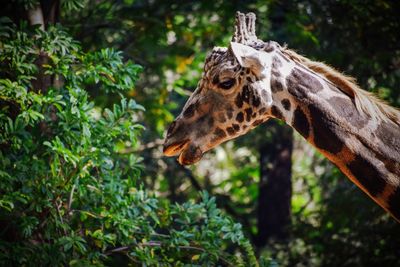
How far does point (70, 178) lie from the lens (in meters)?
4.89

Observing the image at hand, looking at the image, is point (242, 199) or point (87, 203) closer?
point (87, 203)

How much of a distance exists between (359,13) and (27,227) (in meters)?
4.42

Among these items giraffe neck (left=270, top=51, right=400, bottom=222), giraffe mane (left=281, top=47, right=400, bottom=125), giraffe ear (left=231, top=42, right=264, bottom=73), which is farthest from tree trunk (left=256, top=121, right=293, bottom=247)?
giraffe ear (left=231, top=42, right=264, bottom=73)

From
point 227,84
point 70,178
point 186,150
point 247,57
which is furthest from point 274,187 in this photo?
point 247,57

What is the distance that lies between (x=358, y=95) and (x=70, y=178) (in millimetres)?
2223

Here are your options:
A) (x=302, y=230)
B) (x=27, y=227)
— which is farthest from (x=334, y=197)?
(x=27, y=227)

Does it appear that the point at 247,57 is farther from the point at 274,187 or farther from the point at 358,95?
the point at 274,187

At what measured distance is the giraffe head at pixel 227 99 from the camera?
13.6 feet

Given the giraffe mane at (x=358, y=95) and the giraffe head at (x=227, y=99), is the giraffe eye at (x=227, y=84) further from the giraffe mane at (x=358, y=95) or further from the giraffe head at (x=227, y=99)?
the giraffe mane at (x=358, y=95)

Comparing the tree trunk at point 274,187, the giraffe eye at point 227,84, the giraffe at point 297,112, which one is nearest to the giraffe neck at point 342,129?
the giraffe at point 297,112

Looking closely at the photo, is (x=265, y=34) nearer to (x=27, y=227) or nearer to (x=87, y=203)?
(x=87, y=203)

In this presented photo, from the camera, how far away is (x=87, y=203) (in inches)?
209

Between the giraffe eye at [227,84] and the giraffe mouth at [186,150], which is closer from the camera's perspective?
the giraffe eye at [227,84]

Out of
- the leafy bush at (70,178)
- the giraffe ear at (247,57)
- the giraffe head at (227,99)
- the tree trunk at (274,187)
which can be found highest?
the giraffe ear at (247,57)
